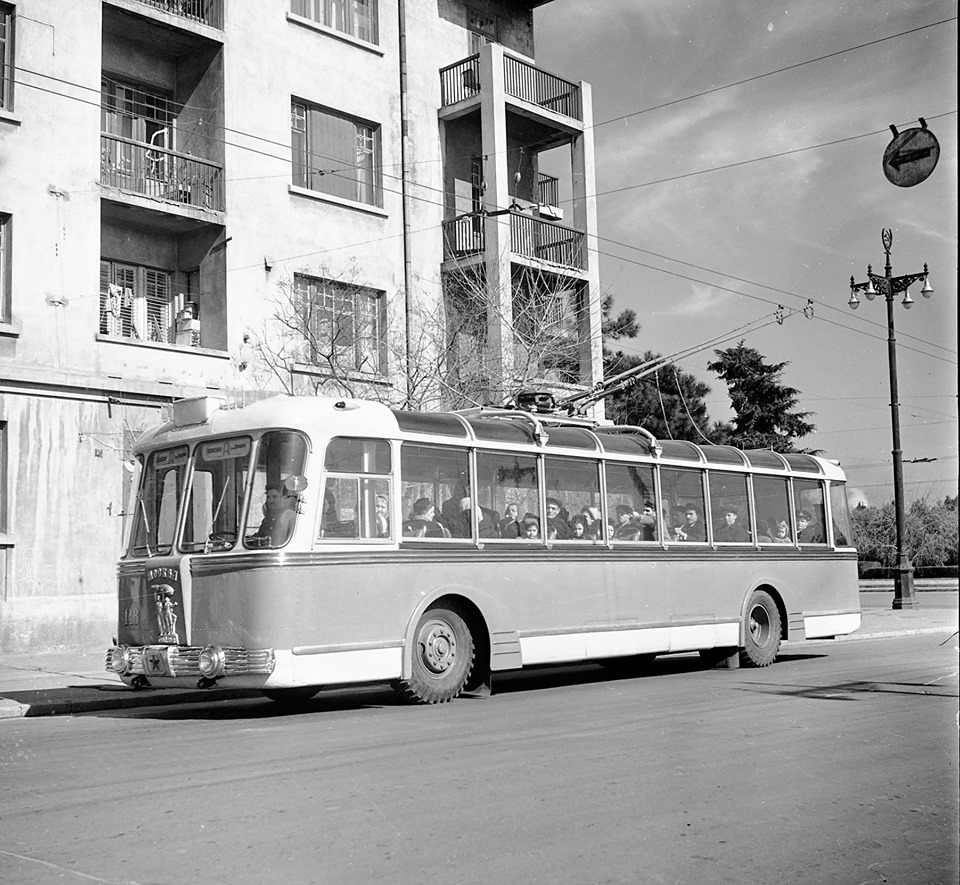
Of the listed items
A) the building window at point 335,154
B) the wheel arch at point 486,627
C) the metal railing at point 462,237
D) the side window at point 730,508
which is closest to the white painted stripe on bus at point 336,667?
the wheel arch at point 486,627

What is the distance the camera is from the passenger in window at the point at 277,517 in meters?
11.3

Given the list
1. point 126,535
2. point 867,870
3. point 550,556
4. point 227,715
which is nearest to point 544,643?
point 550,556

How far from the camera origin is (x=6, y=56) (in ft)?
66.1

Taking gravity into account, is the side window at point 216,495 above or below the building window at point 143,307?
below

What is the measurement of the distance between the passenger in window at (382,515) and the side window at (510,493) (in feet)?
4.33

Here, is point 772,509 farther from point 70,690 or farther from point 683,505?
point 70,690

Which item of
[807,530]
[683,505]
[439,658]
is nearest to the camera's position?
[439,658]

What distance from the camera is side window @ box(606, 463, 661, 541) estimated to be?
14.7 meters

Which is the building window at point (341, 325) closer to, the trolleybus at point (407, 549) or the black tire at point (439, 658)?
the trolleybus at point (407, 549)

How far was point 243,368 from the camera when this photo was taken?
22703 millimetres

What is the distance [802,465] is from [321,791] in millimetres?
12540

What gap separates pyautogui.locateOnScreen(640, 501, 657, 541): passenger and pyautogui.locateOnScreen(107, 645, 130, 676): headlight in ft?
21.1

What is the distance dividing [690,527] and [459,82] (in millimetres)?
16091

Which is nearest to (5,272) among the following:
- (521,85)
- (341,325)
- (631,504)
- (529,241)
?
(341,325)
